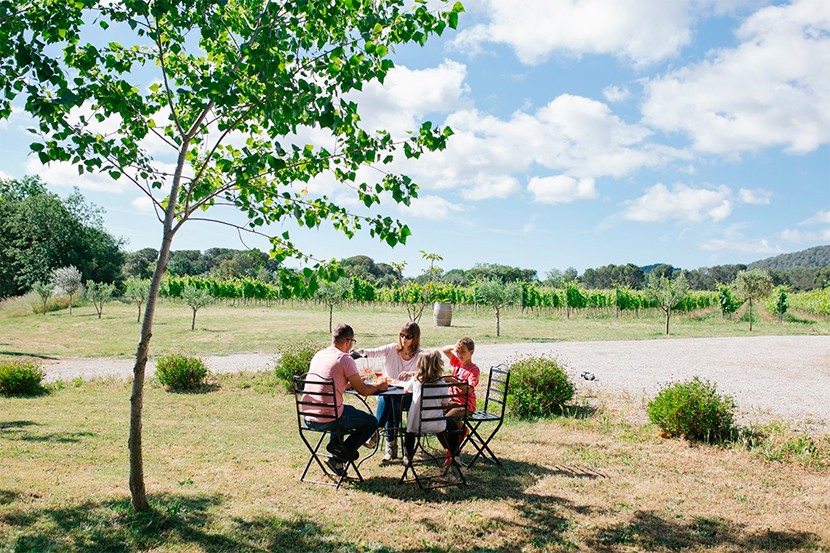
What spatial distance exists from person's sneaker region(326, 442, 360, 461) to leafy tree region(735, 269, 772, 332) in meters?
32.9

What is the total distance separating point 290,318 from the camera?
112ft

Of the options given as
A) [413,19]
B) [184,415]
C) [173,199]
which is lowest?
[184,415]

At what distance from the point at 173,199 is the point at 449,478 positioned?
352cm

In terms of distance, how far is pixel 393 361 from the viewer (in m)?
6.38

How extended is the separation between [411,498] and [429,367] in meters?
1.15

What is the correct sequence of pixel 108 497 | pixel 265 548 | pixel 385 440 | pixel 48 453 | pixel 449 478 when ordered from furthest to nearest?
pixel 385 440 → pixel 48 453 → pixel 449 478 → pixel 108 497 → pixel 265 548

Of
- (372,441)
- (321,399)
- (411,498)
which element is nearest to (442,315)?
(372,441)

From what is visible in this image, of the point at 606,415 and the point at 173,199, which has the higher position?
the point at 173,199

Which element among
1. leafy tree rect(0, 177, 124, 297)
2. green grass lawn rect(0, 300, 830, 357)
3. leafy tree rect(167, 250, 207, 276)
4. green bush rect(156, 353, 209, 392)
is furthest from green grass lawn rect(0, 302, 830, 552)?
leafy tree rect(167, 250, 207, 276)

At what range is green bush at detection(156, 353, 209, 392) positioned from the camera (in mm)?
11219

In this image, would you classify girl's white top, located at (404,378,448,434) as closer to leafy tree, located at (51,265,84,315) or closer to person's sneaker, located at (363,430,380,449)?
person's sneaker, located at (363,430,380,449)

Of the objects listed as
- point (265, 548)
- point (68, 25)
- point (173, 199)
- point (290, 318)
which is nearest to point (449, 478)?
point (265, 548)

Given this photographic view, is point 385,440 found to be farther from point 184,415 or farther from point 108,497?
point 184,415

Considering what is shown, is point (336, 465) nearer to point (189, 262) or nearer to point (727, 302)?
point (727, 302)
